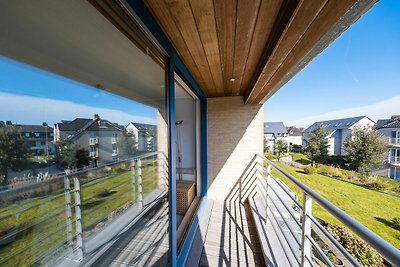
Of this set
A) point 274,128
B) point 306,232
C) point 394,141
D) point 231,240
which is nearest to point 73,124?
point 306,232

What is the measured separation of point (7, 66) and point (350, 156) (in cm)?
1434

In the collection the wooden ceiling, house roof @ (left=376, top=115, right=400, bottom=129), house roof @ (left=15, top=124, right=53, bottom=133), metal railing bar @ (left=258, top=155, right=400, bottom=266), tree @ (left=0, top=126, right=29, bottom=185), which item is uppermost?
the wooden ceiling

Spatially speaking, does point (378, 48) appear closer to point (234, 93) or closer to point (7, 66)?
point (234, 93)

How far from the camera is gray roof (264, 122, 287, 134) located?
1952 cm

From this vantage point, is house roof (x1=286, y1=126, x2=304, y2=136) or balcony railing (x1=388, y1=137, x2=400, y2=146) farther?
house roof (x1=286, y1=126, x2=304, y2=136)

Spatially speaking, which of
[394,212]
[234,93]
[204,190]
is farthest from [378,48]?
[204,190]

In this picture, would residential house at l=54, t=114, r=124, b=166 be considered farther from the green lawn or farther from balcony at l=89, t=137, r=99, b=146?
the green lawn

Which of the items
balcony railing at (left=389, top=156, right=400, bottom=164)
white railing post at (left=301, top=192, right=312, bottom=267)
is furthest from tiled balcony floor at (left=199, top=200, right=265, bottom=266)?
balcony railing at (left=389, top=156, right=400, bottom=164)

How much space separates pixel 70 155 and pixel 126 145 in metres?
0.29

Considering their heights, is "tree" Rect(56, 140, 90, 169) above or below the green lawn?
above

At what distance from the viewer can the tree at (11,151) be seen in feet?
1.39

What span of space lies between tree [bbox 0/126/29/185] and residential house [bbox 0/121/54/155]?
0.01 metres

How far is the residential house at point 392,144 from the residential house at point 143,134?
35.3 feet

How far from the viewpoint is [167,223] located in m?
1.36
